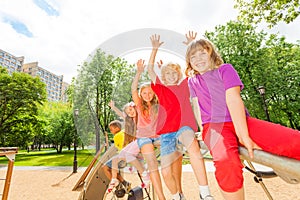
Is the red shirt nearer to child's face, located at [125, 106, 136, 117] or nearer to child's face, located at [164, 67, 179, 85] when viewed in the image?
child's face, located at [164, 67, 179, 85]

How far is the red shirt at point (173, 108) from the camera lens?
1.53 meters

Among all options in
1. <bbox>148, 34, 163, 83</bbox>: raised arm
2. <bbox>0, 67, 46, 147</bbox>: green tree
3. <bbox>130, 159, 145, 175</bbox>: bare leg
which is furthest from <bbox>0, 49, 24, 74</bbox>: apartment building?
<bbox>148, 34, 163, 83</bbox>: raised arm

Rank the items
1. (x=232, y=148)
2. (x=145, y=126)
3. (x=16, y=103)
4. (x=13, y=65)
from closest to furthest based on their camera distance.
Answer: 1. (x=232, y=148)
2. (x=145, y=126)
3. (x=16, y=103)
4. (x=13, y=65)

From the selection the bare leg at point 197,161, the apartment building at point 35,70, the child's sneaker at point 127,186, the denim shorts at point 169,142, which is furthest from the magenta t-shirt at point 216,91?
the apartment building at point 35,70

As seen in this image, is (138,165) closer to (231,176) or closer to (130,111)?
(130,111)

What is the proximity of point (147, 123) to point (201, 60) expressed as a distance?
78 centimetres

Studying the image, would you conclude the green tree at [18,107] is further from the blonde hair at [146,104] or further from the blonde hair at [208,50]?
the blonde hair at [208,50]

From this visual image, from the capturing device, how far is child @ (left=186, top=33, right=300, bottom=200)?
2.90ft

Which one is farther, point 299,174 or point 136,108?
point 136,108

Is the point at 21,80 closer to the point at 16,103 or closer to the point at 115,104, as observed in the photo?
the point at 16,103

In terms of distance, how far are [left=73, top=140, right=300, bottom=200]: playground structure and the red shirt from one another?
0.26 meters

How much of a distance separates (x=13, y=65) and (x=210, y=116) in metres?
84.5

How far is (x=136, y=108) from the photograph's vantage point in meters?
1.99

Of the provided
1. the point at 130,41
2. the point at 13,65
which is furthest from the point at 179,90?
the point at 13,65
